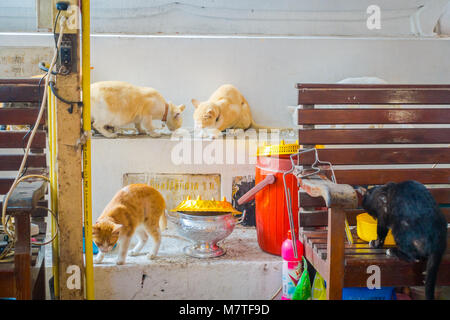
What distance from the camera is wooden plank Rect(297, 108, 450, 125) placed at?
7.86ft

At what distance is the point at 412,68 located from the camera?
3.67 m

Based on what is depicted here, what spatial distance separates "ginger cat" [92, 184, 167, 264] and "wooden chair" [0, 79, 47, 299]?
1.09 feet

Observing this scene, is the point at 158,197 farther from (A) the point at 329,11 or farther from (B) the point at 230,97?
(A) the point at 329,11

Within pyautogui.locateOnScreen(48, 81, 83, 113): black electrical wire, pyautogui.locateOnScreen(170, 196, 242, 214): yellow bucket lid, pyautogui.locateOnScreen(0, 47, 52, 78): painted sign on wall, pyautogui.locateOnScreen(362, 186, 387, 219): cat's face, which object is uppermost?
pyautogui.locateOnScreen(0, 47, 52, 78): painted sign on wall

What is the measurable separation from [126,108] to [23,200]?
5.08 ft

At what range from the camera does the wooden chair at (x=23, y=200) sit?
5.45ft

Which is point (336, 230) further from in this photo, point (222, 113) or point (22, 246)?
point (222, 113)

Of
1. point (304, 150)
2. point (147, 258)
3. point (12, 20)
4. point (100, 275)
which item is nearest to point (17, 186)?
point (100, 275)

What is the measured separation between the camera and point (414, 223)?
1.79 meters

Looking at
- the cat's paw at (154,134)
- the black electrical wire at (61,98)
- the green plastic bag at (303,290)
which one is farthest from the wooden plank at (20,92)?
the green plastic bag at (303,290)

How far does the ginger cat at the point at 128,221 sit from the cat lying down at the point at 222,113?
83 centimetres

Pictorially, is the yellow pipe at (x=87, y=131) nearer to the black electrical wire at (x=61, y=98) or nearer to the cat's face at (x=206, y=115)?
the black electrical wire at (x=61, y=98)
